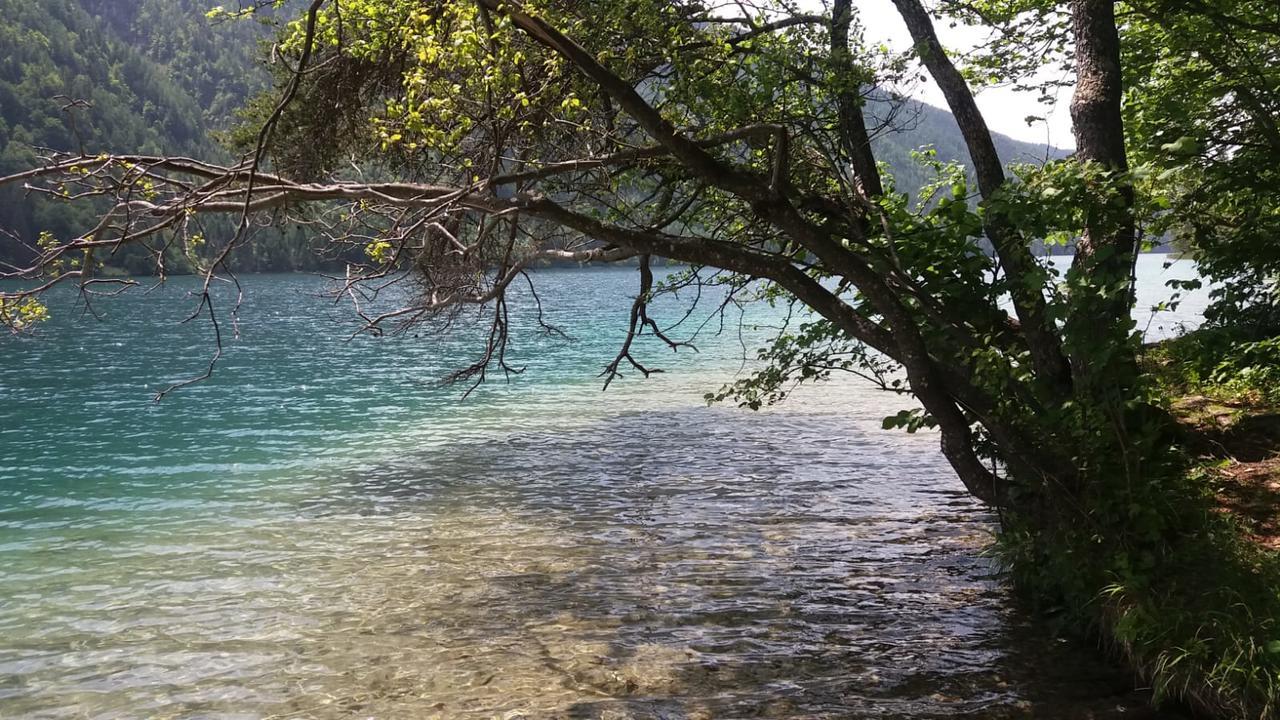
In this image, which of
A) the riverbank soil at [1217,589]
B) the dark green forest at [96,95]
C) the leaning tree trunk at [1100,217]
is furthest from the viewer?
the dark green forest at [96,95]

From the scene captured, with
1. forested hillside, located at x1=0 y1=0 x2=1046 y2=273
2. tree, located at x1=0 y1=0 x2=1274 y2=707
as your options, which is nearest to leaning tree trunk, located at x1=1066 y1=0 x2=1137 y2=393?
tree, located at x1=0 y1=0 x2=1274 y2=707

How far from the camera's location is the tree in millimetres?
6445

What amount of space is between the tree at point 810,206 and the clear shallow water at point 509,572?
1648 millimetres

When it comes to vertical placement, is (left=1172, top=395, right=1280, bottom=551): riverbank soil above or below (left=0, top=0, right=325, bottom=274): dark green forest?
below

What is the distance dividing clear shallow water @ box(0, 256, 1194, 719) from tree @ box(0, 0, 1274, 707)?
1648 mm

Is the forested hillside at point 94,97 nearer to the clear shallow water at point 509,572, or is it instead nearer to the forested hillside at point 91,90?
the forested hillside at point 91,90

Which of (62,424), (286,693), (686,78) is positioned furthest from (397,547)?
(62,424)

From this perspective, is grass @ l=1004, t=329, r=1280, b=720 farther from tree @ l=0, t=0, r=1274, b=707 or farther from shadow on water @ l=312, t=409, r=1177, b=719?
shadow on water @ l=312, t=409, r=1177, b=719

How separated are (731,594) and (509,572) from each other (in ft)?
8.31

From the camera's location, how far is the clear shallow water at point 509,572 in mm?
6945

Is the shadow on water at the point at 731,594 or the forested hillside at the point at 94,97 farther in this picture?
the forested hillside at the point at 94,97

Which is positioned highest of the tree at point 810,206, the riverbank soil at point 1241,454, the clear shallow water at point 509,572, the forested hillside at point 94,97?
the forested hillside at point 94,97

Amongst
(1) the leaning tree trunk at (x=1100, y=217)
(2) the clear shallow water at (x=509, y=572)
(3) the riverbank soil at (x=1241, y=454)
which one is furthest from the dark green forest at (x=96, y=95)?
(1) the leaning tree trunk at (x=1100, y=217)

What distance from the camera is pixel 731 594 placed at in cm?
909
